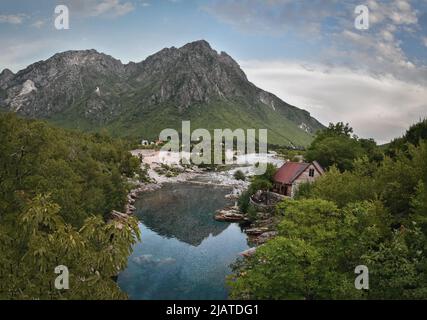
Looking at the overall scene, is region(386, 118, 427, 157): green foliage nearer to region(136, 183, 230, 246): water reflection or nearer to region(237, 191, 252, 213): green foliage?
region(237, 191, 252, 213): green foliage

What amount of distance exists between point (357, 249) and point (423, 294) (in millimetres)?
5584

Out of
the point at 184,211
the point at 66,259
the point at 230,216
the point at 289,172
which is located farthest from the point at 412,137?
the point at 66,259

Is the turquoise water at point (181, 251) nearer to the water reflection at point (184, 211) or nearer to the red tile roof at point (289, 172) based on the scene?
the water reflection at point (184, 211)

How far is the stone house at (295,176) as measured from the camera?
70625 mm

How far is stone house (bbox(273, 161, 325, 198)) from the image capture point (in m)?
70.6

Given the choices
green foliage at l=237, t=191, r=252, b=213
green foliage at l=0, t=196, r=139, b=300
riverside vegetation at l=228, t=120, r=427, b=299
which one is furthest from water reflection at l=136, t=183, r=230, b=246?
green foliage at l=0, t=196, r=139, b=300

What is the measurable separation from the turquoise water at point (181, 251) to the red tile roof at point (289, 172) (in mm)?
13757

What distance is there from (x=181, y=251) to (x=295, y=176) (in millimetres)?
28286

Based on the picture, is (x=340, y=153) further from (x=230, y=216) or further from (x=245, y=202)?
(x=230, y=216)

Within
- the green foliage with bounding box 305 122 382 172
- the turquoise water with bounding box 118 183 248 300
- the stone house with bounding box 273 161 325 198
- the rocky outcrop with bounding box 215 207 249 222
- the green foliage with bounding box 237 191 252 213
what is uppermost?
the green foliage with bounding box 305 122 382 172

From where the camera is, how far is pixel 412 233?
2288cm

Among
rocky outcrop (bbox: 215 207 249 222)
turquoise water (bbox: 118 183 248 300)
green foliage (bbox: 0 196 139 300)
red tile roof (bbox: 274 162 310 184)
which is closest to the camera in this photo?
green foliage (bbox: 0 196 139 300)

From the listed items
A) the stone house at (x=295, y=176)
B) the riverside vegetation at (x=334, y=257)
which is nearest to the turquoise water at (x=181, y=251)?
the stone house at (x=295, y=176)

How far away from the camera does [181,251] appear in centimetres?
5403
